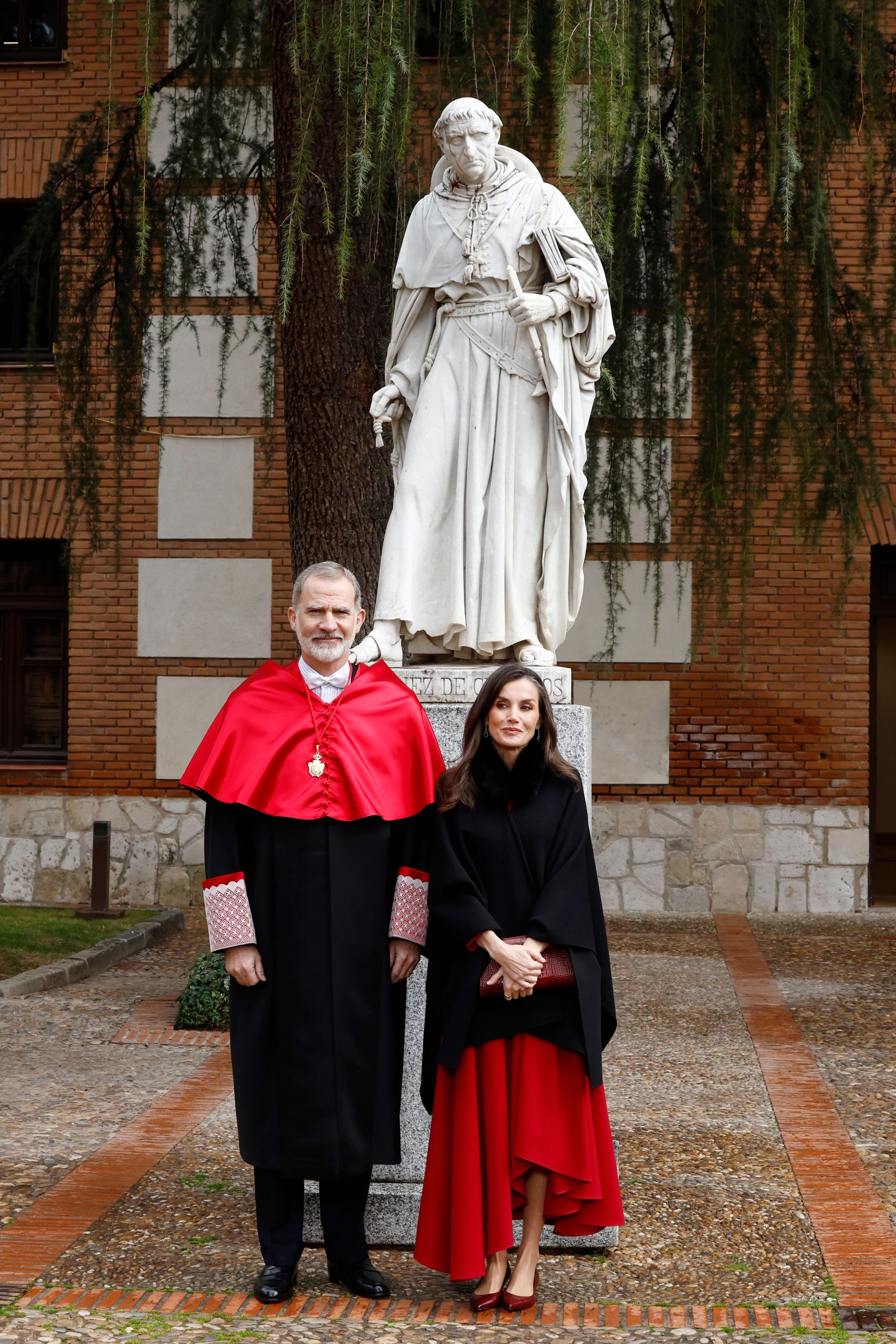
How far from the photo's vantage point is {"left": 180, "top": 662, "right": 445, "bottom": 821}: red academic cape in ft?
12.2

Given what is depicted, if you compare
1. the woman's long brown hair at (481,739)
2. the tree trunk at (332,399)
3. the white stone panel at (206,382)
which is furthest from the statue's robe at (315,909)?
the white stone panel at (206,382)

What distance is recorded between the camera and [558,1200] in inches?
143

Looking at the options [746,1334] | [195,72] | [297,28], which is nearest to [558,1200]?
[746,1334]

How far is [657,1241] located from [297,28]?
15.7 ft

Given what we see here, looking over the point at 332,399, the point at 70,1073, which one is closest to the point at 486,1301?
the point at 70,1073

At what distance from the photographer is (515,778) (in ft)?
12.1

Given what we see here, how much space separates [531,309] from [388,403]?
1.88 feet

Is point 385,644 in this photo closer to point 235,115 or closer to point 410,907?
point 410,907

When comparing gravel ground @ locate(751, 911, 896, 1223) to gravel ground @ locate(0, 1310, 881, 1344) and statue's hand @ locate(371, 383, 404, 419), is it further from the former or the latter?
statue's hand @ locate(371, 383, 404, 419)

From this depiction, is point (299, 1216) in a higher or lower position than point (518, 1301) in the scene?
higher

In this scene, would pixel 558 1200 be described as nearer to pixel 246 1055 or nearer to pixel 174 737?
pixel 246 1055

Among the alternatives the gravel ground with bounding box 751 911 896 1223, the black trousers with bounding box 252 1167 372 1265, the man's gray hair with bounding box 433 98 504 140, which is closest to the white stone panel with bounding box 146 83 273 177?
the man's gray hair with bounding box 433 98 504 140

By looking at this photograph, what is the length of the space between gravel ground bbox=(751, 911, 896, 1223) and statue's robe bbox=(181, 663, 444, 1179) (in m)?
1.76

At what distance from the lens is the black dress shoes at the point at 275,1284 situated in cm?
369
